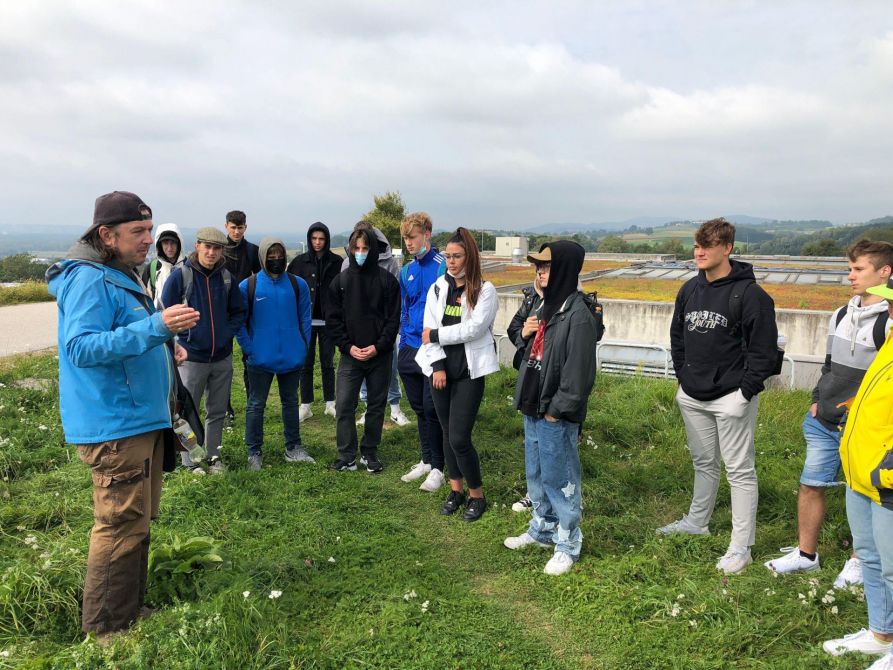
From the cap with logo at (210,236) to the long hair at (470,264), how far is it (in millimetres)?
2151

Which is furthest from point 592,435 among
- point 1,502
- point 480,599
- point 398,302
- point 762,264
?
point 762,264

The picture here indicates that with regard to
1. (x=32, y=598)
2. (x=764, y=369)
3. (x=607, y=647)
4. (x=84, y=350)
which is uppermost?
(x=84, y=350)

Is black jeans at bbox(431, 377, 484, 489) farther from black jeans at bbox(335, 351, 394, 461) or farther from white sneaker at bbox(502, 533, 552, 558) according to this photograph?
black jeans at bbox(335, 351, 394, 461)

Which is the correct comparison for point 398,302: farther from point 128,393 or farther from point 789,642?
point 789,642

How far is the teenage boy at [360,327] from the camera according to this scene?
5.39m

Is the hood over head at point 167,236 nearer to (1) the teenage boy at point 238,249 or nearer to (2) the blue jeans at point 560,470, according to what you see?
(1) the teenage boy at point 238,249

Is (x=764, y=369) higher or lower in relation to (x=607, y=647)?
higher

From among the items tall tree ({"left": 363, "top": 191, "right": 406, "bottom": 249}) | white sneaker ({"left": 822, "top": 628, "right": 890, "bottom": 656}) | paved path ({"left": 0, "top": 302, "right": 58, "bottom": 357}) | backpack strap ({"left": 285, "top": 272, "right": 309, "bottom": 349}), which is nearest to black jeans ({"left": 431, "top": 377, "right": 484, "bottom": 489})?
backpack strap ({"left": 285, "top": 272, "right": 309, "bottom": 349})

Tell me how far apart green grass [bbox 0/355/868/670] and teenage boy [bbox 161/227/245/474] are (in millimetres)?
622

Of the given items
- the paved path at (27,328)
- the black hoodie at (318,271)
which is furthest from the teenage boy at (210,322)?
the paved path at (27,328)

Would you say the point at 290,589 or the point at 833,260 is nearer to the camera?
the point at 290,589

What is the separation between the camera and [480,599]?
11.8 feet

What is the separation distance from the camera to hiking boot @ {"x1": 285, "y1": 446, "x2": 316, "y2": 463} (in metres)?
5.72

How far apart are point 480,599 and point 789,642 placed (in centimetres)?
174
